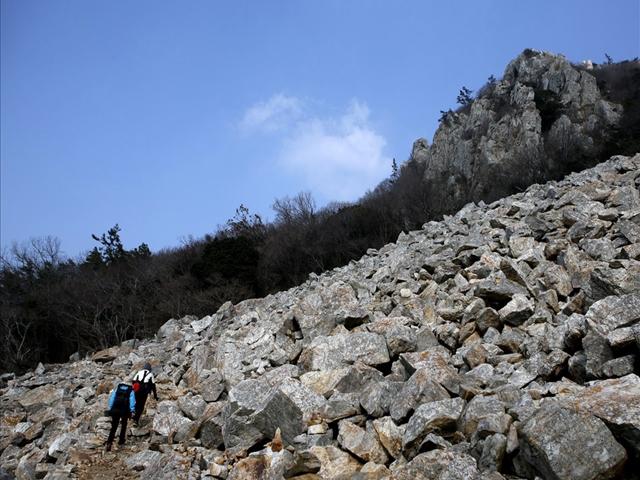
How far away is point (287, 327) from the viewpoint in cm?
1154

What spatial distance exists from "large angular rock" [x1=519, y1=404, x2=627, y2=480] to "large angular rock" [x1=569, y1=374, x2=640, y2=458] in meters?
0.09

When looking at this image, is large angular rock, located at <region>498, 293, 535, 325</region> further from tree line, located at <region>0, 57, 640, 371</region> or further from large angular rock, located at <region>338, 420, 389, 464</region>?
tree line, located at <region>0, 57, 640, 371</region>

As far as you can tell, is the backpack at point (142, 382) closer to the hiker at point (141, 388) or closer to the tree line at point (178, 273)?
the hiker at point (141, 388)

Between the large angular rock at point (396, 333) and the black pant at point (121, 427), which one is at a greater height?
the large angular rock at point (396, 333)

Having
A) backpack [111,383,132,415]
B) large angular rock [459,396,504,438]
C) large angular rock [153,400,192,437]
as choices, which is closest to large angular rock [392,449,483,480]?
large angular rock [459,396,504,438]

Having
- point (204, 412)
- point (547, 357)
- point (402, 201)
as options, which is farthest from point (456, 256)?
Result: point (402, 201)

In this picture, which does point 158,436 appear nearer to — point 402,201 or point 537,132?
point 402,201

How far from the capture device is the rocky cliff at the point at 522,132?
36.8m

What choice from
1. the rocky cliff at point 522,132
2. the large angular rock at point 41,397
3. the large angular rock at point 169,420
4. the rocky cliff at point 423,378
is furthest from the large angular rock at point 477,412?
the rocky cliff at point 522,132

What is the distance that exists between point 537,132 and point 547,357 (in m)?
45.4

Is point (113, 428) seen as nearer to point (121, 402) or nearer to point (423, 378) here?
point (121, 402)

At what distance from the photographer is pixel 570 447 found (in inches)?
162

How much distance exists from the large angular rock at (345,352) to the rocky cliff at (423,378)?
0.03 metres

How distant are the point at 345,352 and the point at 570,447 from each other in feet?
15.5
